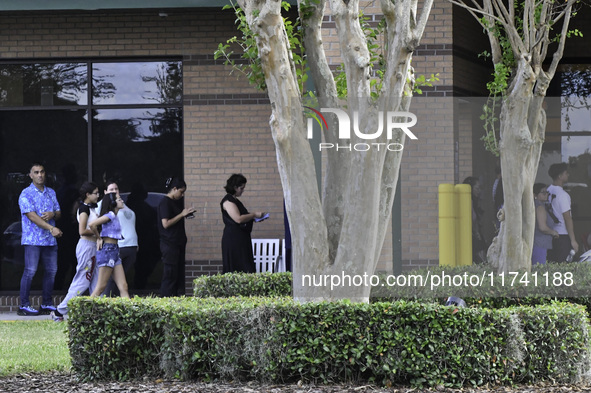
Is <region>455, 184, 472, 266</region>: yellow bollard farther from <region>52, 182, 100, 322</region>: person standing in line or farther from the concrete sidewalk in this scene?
the concrete sidewalk

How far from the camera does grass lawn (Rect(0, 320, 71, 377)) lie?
734cm

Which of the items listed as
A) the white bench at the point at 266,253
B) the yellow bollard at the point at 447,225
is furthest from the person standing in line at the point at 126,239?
the yellow bollard at the point at 447,225

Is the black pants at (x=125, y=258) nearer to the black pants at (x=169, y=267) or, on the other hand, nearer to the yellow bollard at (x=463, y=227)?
the black pants at (x=169, y=267)

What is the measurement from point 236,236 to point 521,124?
415 centimetres

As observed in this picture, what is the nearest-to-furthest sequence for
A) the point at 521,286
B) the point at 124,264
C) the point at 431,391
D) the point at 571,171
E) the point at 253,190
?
1. the point at 431,391
2. the point at 521,286
3. the point at 124,264
4. the point at 253,190
5. the point at 571,171

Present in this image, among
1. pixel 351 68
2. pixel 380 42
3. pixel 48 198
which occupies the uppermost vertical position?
pixel 380 42

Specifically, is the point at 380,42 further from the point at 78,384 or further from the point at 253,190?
the point at 78,384

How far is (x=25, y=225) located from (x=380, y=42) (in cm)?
560

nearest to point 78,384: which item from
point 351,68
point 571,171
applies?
point 351,68

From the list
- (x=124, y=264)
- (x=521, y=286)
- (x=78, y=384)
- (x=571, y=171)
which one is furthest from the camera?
(x=571, y=171)

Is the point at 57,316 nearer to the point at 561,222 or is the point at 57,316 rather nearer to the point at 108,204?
the point at 108,204

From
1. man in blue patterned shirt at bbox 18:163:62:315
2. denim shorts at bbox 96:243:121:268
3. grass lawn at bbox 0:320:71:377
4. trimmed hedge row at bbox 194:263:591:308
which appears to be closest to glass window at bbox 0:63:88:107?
man in blue patterned shirt at bbox 18:163:62:315

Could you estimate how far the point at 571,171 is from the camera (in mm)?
14711

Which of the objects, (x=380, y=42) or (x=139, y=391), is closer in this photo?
(x=139, y=391)
